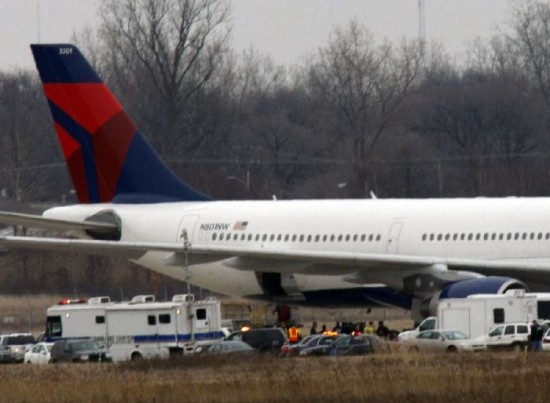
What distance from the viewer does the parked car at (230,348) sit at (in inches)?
1823

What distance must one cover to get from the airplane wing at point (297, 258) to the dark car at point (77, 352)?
2924 millimetres

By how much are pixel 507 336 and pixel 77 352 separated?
447 inches

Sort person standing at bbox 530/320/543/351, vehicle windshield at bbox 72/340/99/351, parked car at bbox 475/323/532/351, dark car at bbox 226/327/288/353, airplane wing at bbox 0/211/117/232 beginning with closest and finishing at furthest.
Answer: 1. person standing at bbox 530/320/543/351
2. parked car at bbox 475/323/532/351
3. dark car at bbox 226/327/288/353
4. vehicle windshield at bbox 72/340/99/351
5. airplane wing at bbox 0/211/117/232

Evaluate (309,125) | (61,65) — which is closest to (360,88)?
(309,125)

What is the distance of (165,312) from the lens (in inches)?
2069

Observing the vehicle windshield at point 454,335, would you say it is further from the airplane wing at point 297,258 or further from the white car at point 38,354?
the white car at point 38,354

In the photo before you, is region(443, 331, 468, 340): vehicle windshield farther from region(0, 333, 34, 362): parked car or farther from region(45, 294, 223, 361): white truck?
region(0, 333, 34, 362): parked car

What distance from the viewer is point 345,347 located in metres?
46.4

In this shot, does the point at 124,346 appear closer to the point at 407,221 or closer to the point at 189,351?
the point at 189,351

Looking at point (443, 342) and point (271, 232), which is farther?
point (271, 232)

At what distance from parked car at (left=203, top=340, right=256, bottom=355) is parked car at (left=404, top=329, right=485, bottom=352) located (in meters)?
4.00

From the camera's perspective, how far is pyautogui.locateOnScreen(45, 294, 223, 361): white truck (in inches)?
2036

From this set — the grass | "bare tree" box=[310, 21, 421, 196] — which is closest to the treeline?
"bare tree" box=[310, 21, 421, 196]

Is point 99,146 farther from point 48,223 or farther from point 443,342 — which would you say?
point 443,342
